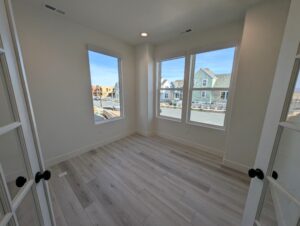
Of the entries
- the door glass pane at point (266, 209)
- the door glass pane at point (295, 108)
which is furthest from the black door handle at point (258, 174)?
the door glass pane at point (295, 108)

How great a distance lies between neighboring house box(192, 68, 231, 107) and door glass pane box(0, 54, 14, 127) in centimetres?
298

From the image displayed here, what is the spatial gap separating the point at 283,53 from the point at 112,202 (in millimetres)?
2132

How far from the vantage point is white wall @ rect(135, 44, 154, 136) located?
3400 mm

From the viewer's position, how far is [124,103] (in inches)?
141

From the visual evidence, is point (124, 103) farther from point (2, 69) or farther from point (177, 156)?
point (2, 69)

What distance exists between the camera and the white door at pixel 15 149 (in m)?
0.57

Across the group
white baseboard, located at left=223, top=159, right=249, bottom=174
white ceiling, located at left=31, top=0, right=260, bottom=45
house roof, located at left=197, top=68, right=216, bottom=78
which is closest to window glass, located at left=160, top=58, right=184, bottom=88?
house roof, located at left=197, top=68, right=216, bottom=78

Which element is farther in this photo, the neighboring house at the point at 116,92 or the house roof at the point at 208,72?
the neighboring house at the point at 116,92

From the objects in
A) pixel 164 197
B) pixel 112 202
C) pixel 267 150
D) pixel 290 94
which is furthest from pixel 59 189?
pixel 290 94

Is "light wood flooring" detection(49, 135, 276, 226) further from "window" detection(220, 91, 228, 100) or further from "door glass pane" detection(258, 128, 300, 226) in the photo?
"window" detection(220, 91, 228, 100)

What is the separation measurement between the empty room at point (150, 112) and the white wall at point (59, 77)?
2cm

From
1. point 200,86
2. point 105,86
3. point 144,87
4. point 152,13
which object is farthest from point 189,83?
point 105,86

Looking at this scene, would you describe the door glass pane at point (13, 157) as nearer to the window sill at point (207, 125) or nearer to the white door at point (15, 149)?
the white door at point (15, 149)

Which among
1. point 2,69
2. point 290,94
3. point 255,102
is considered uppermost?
point 2,69
